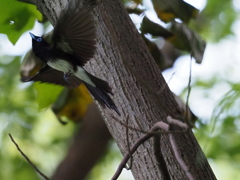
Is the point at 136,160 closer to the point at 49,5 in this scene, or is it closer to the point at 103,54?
the point at 103,54

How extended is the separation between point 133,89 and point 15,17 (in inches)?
24.7

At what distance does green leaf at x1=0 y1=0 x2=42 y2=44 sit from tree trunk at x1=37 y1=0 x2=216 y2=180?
35 centimetres

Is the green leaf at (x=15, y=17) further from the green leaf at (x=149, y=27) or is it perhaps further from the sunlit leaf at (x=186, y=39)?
the sunlit leaf at (x=186, y=39)

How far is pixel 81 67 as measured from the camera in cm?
149

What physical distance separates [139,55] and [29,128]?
6.83 ft

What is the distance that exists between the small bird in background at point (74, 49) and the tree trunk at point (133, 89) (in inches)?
1.9

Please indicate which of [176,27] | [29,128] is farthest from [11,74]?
[176,27]

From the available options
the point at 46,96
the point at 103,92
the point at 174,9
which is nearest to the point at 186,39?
the point at 174,9

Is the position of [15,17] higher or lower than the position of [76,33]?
lower

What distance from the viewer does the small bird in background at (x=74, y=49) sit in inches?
54.7

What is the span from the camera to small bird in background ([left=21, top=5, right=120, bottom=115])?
1.39 m

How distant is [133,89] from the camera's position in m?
1.51

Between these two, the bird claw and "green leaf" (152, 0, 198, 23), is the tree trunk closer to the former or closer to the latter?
the bird claw

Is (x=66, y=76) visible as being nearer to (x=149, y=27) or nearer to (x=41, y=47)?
(x=41, y=47)
